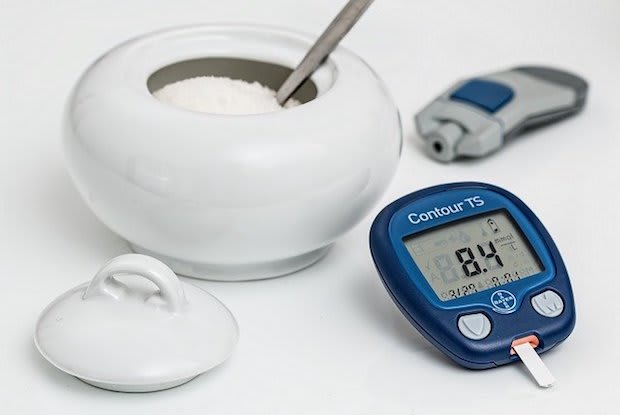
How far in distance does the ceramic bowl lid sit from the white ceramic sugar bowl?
0.10 meters

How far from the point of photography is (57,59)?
1914 millimetres

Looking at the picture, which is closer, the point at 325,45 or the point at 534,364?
the point at 534,364

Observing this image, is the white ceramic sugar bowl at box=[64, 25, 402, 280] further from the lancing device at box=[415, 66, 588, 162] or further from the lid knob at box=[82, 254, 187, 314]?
the lancing device at box=[415, 66, 588, 162]

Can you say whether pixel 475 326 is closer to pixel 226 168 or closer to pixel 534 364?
pixel 534 364

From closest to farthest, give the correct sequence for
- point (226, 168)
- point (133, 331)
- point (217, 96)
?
point (133, 331)
point (226, 168)
point (217, 96)

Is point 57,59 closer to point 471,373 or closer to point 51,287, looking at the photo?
point 51,287

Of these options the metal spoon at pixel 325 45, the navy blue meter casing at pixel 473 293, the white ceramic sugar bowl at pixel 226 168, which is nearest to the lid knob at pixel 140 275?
the white ceramic sugar bowl at pixel 226 168

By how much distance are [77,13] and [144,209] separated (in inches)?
32.9

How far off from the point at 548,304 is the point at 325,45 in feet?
1.23

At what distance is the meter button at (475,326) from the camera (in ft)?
4.05

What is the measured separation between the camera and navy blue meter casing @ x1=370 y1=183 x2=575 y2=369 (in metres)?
1.24

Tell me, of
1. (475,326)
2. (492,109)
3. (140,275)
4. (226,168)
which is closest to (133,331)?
(140,275)

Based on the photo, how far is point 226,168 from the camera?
4.19ft

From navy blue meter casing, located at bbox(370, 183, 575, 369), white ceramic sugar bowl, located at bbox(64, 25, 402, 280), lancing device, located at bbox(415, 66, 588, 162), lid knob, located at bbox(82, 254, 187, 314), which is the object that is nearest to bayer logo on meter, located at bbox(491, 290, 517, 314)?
navy blue meter casing, located at bbox(370, 183, 575, 369)
